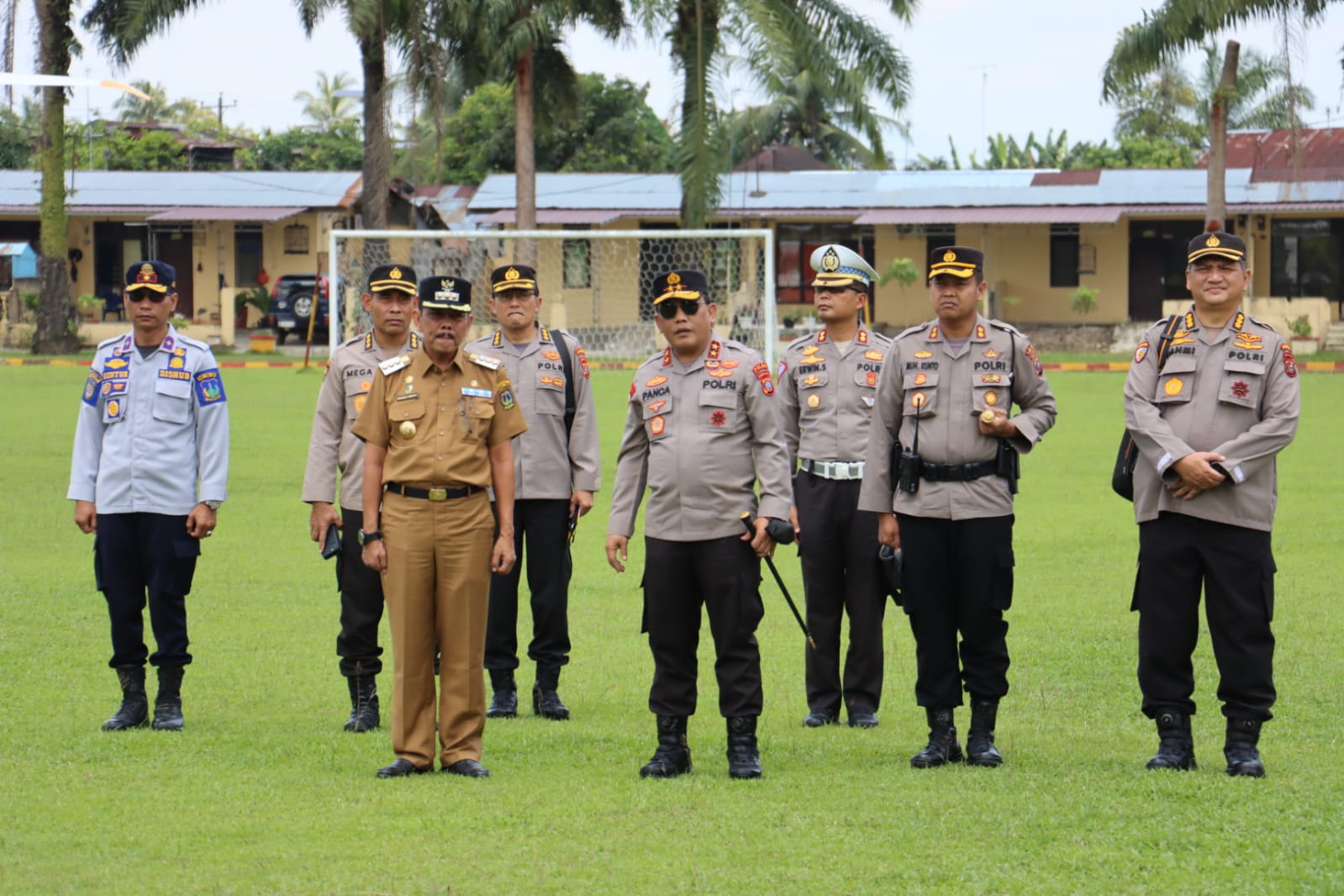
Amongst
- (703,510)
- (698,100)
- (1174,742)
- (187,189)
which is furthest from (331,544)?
(187,189)

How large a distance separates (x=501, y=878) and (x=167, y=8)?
30990 mm

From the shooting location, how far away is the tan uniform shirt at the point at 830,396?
7934 millimetres

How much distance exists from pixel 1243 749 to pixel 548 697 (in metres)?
3.20

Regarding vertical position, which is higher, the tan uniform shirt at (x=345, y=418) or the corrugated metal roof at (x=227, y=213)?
the corrugated metal roof at (x=227, y=213)

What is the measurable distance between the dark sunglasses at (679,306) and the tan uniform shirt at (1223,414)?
1.73 meters

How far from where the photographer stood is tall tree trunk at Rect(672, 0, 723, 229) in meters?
30.5

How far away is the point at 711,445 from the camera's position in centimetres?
665

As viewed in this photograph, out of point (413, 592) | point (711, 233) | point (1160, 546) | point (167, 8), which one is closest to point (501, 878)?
point (413, 592)

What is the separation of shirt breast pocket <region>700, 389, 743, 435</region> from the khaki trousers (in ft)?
3.08

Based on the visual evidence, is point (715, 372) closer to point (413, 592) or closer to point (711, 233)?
point (413, 592)

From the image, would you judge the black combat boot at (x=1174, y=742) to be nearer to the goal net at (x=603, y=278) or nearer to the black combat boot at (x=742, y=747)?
the black combat boot at (x=742, y=747)

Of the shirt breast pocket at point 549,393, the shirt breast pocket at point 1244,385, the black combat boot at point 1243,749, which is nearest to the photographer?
the black combat boot at point 1243,749

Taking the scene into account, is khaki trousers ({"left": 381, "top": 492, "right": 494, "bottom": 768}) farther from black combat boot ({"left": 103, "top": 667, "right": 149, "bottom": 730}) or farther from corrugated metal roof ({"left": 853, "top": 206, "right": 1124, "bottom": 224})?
corrugated metal roof ({"left": 853, "top": 206, "right": 1124, "bottom": 224})

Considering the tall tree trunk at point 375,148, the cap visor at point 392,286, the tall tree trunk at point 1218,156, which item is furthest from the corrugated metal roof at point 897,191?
the cap visor at point 392,286
